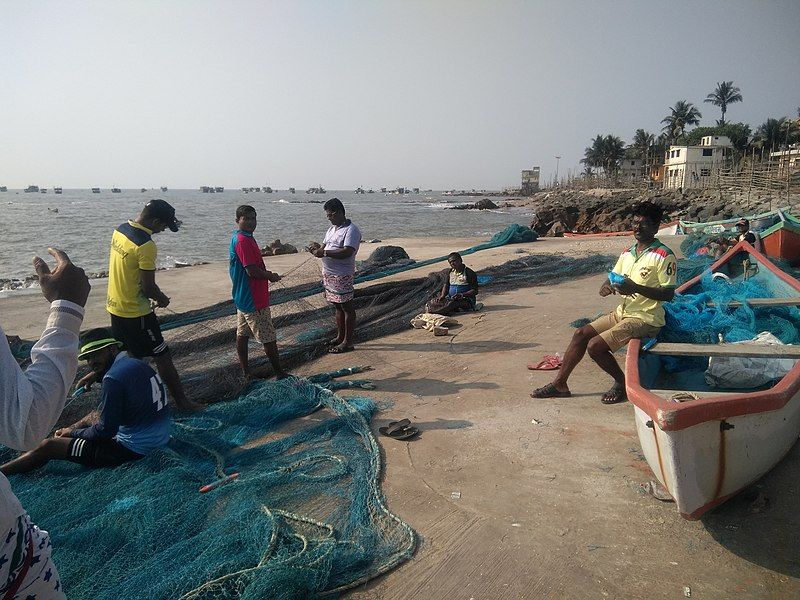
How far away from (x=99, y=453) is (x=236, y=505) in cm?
117

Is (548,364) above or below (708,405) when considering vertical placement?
below

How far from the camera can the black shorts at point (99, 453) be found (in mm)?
3664

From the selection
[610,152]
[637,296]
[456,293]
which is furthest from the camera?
[610,152]

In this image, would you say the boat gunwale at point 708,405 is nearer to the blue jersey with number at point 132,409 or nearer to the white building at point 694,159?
the blue jersey with number at point 132,409

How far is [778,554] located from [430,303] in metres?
5.94

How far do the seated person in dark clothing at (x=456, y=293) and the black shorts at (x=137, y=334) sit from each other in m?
4.49

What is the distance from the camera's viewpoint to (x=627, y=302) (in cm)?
453

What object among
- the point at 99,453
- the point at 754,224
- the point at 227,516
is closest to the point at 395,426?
the point at 227,516

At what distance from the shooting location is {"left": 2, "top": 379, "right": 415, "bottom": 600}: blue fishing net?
260 cm

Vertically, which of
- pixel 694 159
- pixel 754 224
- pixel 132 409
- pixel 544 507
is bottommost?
pixel 544 507

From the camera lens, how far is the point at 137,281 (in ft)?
14.5

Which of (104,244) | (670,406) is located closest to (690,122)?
(104,244)

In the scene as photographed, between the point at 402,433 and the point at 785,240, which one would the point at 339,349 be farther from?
the point at 785,240

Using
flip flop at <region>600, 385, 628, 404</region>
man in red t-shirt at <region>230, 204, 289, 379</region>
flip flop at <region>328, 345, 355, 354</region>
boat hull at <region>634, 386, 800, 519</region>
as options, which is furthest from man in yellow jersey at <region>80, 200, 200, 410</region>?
flip flop at <region>600, 385, 628, 404</region>
